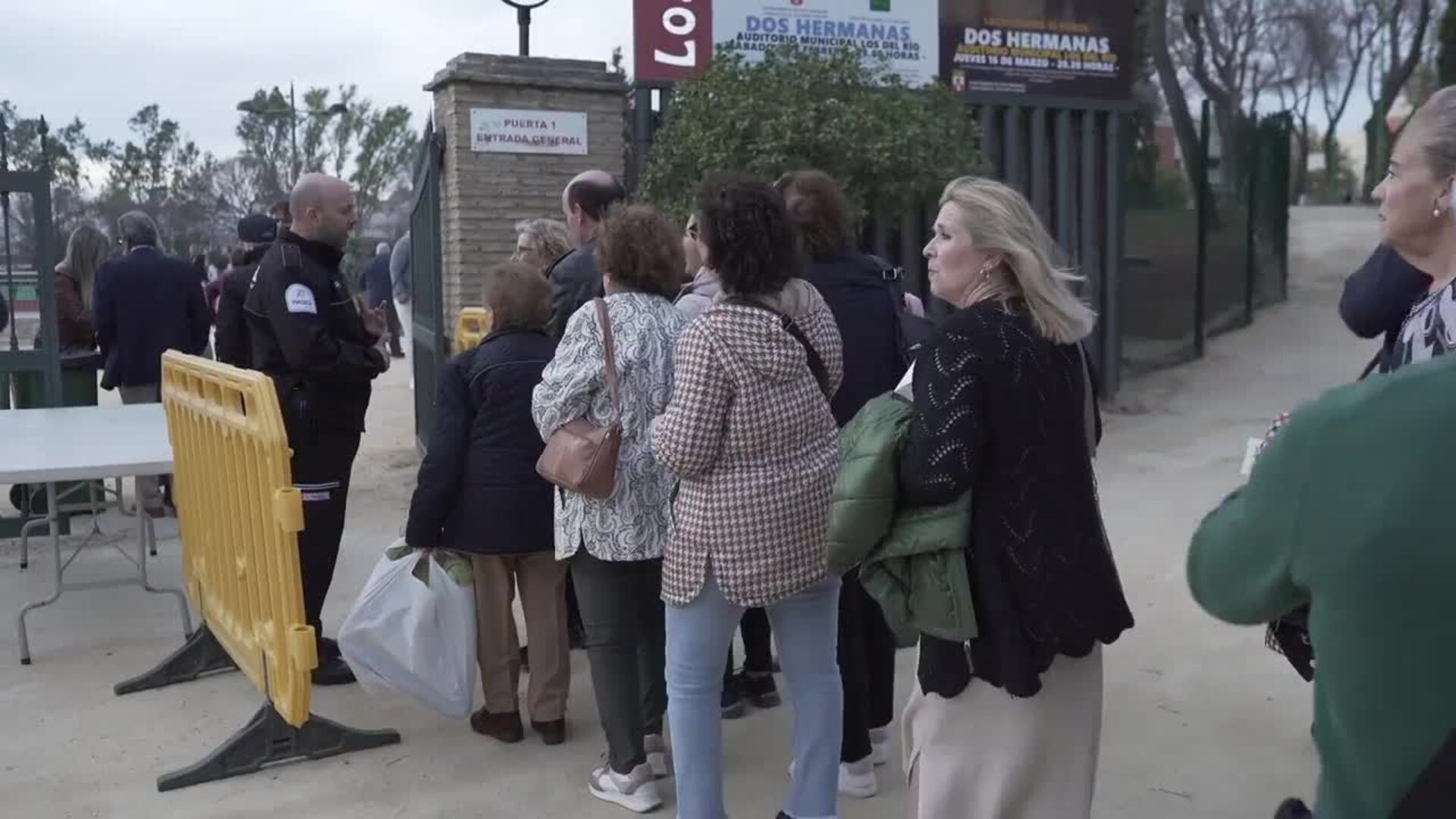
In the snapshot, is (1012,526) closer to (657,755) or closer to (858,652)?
(858,652)

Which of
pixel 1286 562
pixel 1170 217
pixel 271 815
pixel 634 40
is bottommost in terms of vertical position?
pixel 271 815

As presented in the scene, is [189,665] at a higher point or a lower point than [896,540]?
lower

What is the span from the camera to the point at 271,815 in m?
4.02

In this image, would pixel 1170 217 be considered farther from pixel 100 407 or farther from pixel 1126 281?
pixel 100 407

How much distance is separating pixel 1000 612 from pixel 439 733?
2.68m

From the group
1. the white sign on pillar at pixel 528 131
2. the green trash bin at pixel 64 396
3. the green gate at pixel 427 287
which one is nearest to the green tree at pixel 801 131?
the white sign on pillar at pixel 528 131

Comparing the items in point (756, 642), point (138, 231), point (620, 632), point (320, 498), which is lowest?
point (756, 642)

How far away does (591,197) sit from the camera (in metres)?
4.85

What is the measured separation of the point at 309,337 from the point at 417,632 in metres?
1.21

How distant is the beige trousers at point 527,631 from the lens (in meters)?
4.55

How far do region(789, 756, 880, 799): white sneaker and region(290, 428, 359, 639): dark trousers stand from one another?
6.89 feet

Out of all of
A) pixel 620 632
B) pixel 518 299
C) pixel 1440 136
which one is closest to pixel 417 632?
pixel 620 632

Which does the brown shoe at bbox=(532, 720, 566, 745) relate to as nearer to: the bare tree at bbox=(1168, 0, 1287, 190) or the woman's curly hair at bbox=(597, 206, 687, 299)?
the woman's curly hair at bbox=(597, 206, 687, 299)

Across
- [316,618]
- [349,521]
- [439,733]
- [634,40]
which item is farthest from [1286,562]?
[634,40]
